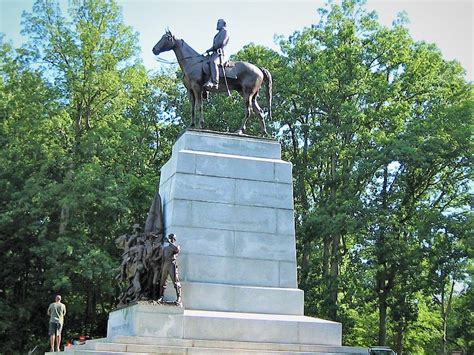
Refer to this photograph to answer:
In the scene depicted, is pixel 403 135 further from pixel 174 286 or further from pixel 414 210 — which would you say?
pixel 174 286

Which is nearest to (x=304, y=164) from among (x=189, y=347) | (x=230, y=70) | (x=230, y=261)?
(x=230, y=70)

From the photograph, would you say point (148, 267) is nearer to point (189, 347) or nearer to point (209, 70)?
point (189, 347)

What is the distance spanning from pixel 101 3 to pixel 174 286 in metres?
22.8

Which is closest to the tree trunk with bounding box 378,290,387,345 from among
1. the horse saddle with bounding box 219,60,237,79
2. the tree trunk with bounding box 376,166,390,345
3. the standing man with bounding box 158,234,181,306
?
the tree trunk with bounding box 376,166,390,345

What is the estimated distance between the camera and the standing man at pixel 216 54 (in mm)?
17391

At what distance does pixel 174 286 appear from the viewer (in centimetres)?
1462

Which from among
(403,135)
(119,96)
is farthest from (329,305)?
(119,96)

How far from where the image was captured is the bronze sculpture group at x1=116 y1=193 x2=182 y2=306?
1462 cm

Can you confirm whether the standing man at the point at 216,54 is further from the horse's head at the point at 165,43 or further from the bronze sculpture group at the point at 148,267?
the bronze sculpture group at the point at 148,267

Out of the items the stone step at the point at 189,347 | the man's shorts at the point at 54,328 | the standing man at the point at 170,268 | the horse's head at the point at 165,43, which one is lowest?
the stone step at the point at 189,347

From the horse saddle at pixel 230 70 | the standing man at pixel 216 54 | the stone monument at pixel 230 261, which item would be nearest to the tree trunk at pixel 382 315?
the stone monument at pixel 230 261

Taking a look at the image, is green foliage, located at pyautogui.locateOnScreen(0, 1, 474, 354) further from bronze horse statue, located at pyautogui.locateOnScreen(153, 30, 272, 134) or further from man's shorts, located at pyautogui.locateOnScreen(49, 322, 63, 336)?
bronze horse statue, located at pyautogui.locateOnScreen(153, 30, 272, 134)

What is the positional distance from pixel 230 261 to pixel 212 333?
1.95 metres

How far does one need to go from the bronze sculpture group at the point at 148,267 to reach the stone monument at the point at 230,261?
0.38m
